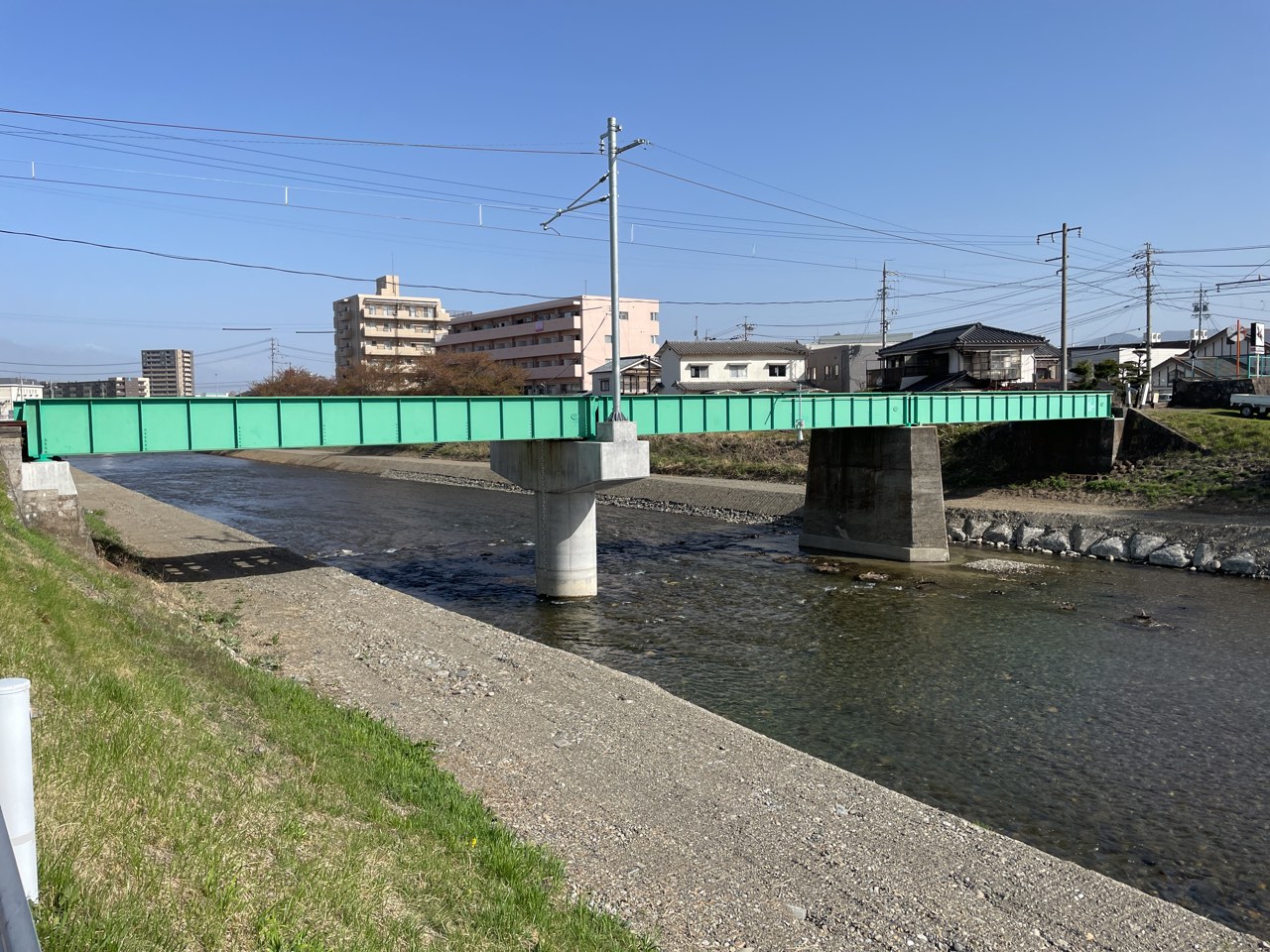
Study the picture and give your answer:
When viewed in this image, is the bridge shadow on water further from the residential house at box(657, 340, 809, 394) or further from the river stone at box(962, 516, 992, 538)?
the residential house at box(657, 340, 809, 394)

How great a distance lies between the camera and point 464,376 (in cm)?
9000

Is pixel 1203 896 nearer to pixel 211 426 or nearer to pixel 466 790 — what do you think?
pixel 466 790

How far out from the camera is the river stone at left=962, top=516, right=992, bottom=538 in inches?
1577

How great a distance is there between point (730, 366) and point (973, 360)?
84.1ft

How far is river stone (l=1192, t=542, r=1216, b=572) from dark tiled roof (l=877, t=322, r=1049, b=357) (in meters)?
26.0

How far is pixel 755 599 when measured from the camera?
92.2 ft

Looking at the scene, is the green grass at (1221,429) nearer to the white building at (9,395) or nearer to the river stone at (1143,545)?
the river stone at (1143,545)

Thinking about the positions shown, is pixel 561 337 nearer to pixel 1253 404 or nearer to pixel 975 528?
pixel 975 528

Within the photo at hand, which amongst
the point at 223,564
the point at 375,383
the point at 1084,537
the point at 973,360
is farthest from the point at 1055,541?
the point at 375,383

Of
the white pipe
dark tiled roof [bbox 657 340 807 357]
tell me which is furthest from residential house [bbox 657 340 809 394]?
the white pipe

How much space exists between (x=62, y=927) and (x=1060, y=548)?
38402 mm

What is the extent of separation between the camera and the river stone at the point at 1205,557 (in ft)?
106

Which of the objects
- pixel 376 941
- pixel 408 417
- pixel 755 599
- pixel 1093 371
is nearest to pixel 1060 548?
pixel 755 599

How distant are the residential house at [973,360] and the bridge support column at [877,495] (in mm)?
20210
